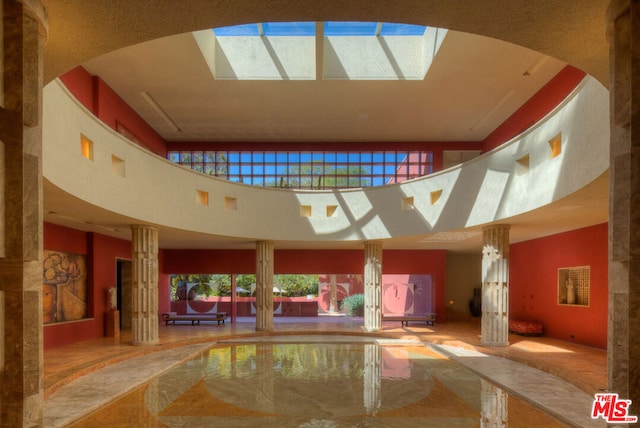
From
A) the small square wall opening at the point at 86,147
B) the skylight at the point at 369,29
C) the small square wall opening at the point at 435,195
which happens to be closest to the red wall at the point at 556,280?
the small square wall opening at the point at 435,195

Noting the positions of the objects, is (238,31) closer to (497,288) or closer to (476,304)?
(497,288)

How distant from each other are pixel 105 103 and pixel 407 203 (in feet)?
42.0

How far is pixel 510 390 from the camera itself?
9.31m

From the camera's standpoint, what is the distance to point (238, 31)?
52.6 ft

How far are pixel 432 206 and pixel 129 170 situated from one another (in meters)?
10.7

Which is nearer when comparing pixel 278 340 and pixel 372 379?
pixel 372 379

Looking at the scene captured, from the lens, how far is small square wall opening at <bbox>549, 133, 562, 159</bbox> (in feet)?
32.6

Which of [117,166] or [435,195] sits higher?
[117,166]

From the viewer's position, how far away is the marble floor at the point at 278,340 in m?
7.68

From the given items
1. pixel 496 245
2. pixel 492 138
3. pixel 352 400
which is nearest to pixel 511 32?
pixel 352 400

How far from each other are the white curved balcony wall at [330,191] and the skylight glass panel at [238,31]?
18.0 ft

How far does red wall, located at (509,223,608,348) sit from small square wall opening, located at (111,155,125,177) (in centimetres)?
1560

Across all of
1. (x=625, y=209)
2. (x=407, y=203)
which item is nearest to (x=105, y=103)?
(x=407, y=203)

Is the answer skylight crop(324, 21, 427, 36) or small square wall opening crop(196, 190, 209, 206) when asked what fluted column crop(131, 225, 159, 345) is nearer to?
small square wall opening crop(196, 190, 209, 206)
